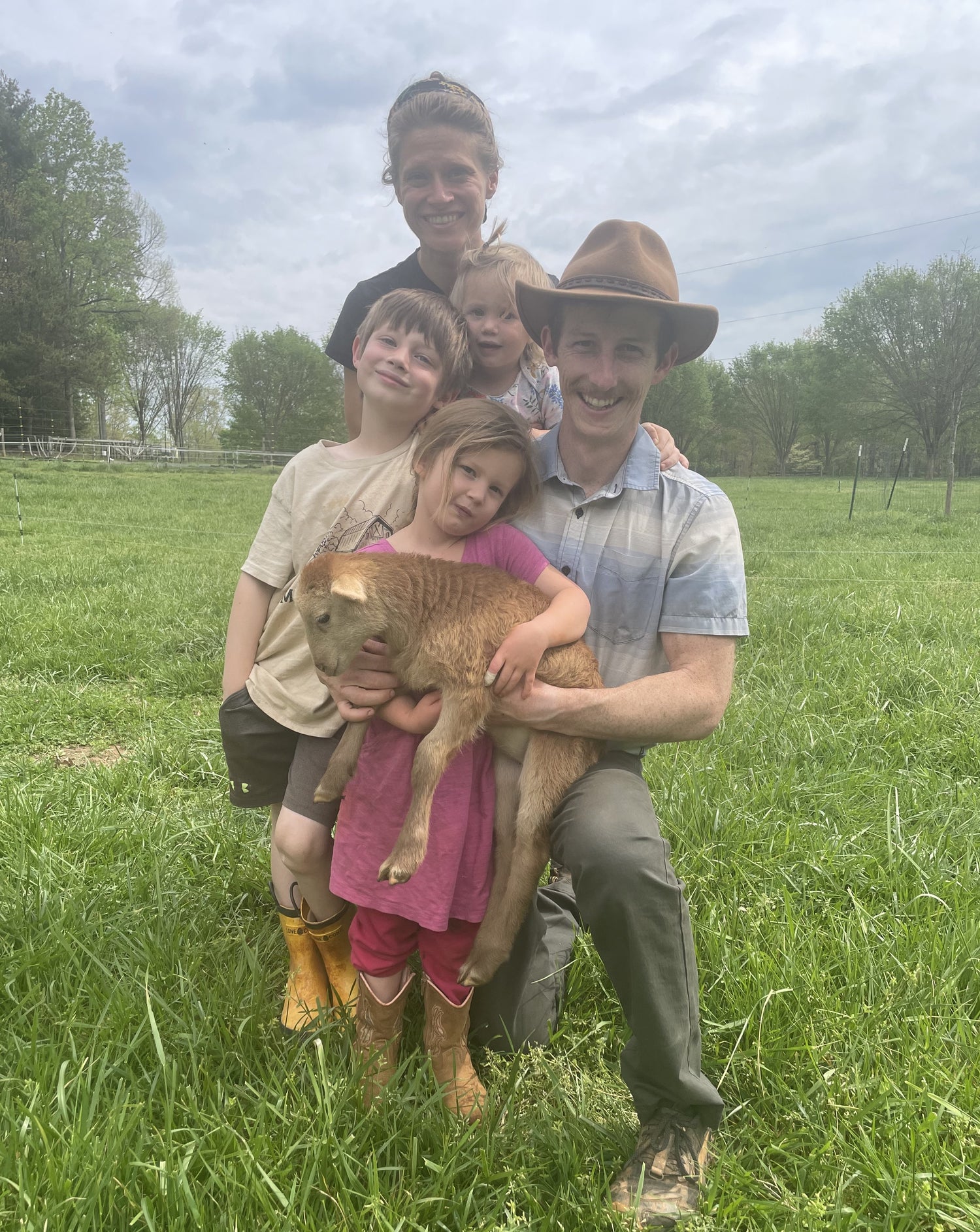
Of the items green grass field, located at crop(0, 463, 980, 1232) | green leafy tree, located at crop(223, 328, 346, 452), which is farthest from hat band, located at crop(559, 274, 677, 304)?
green leafy tree, located at crop(223, 328, 346, 452)

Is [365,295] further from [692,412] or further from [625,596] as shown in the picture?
[692,412]

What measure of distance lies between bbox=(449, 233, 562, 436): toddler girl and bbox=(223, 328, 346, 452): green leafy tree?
57.2 metres

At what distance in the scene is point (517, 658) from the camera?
230cm

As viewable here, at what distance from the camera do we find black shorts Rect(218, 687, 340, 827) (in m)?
2.78

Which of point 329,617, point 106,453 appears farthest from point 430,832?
point 106,453

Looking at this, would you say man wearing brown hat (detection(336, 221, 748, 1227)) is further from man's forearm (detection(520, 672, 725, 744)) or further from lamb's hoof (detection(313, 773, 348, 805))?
lamb's hoof (detection(313, 773, 348, 805))

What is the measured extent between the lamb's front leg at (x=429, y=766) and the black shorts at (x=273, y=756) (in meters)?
0.54

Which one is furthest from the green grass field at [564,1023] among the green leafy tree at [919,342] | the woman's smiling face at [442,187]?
the green leafy tree at [919,342]

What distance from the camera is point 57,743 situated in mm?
5117

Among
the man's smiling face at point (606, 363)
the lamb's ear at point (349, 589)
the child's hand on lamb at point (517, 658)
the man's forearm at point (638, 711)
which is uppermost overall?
the man's smiling face at point (606, 363)

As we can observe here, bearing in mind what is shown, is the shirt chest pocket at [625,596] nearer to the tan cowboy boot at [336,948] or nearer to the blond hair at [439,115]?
the tan cowboy boot at [336,948]

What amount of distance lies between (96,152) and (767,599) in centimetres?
4594

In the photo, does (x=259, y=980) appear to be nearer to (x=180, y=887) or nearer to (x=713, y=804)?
(x=180, y=887)

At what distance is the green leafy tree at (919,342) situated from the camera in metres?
26.0
